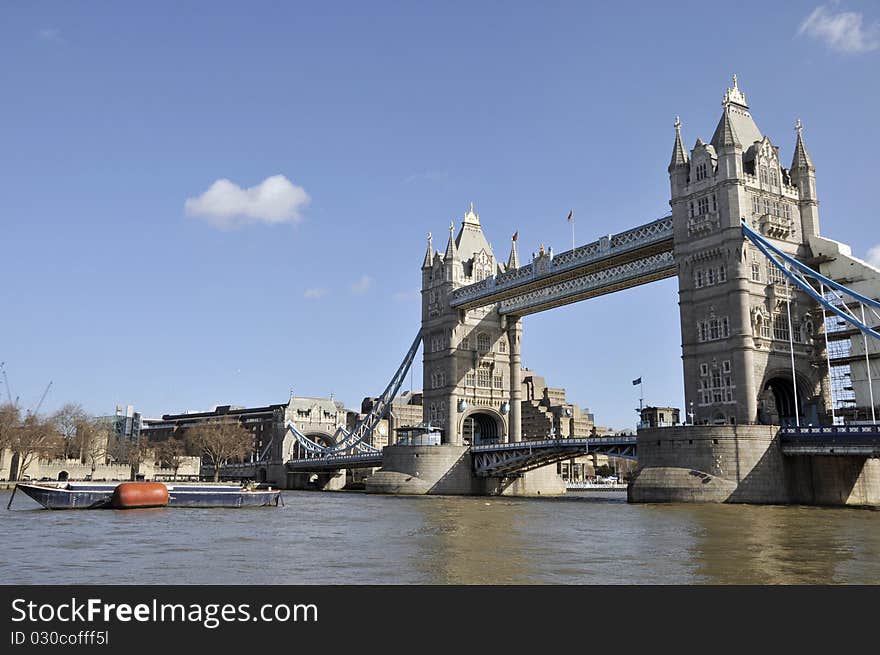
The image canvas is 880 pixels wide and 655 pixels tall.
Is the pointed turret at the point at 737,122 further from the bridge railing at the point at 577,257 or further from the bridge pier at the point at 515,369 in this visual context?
the bridge pier at the point at 515,369

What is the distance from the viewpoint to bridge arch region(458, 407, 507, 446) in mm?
94938

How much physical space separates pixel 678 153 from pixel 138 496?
47229mm

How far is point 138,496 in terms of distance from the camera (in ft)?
177

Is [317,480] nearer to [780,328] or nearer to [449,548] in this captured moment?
[780,328]

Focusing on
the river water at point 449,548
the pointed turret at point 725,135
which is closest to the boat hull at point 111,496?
the river water at point 449,548

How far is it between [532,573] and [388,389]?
86559 mm

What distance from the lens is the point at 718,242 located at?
6162cm

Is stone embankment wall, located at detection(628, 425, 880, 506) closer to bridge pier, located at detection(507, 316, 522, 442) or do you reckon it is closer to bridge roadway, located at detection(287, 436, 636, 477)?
bridge roadway, located at detection(287, 436, 636, 477)

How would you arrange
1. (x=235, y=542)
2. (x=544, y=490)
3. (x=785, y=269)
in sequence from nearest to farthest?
1. (x=235, y=542)
2. (x=785, y=269)
3. (x=544, y=490)

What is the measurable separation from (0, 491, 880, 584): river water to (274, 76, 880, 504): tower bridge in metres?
6.38

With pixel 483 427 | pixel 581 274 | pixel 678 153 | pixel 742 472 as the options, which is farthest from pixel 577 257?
pixel 742 472

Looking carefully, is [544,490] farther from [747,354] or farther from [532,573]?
[532,573]

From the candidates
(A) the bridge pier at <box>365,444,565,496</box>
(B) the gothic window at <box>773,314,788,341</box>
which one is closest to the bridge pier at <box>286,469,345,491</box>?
(A) the bridge pier at <box>365,444,565,496</box>
